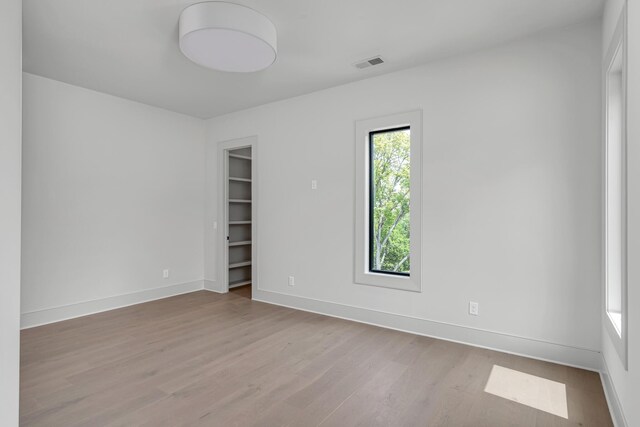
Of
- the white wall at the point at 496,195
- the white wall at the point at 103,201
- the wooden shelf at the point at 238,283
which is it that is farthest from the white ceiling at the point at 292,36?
the wooden shelf at the point at 238,283

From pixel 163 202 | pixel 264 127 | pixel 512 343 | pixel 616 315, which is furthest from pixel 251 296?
pixel 616 315

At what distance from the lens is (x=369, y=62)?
11.2 ft

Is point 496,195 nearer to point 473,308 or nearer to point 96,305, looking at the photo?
point 473,308

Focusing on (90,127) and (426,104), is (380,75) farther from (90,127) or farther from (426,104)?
(90,127)

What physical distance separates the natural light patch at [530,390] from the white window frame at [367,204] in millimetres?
1095

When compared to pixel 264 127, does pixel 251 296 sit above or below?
below

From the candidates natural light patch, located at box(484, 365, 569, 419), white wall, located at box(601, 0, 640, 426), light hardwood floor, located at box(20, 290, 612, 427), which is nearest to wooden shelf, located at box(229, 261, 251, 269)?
light hardwood floor, located at box(20, 290, 612, 427)

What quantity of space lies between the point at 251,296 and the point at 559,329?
3.74m

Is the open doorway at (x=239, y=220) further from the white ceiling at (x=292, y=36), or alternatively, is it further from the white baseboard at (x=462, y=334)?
the white ceiling at (x=292, y=36)

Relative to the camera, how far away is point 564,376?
2.58m

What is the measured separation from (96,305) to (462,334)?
13.8 ft

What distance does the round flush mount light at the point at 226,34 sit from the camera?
2.45 m

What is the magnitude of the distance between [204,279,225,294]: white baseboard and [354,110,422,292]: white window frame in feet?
8.00

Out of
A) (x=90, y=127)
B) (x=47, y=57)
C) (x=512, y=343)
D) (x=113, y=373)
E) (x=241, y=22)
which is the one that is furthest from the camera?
(x=90, y=127)
